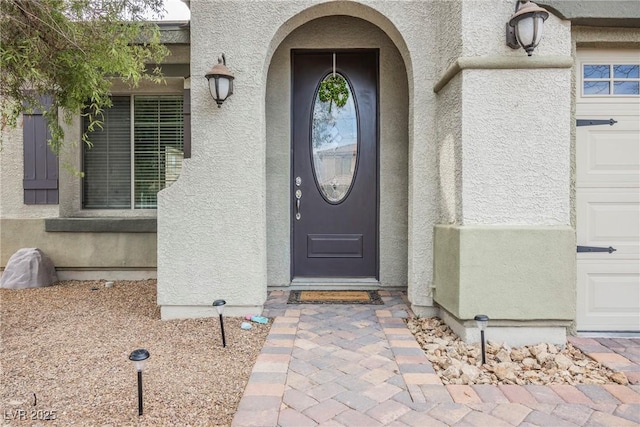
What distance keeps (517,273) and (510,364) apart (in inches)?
27.0

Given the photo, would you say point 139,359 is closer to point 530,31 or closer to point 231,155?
point 231,155

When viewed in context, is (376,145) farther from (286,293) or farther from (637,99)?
(637,99)

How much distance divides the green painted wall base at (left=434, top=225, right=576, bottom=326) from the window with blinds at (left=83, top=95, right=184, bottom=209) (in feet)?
13.4

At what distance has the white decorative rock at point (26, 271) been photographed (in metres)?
4.66

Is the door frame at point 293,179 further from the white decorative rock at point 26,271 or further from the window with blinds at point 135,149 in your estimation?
the white decorative rock at point 26,271

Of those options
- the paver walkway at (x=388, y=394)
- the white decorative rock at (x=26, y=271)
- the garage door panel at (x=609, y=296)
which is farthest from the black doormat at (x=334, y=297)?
the white decorative rock at (x=26, y=271)

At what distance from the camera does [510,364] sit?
2582mm

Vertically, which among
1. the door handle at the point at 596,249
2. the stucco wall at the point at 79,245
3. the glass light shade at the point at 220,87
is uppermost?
the glass light shade at the point at 220,87

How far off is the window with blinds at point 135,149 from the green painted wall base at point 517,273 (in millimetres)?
4093

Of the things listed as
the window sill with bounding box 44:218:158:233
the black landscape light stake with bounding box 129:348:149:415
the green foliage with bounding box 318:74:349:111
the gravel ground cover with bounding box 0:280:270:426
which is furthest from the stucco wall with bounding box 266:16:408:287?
the black landscape light stake with bounding box 129:348:149:415

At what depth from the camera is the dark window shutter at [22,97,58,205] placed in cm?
498

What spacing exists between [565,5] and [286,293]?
367 cm

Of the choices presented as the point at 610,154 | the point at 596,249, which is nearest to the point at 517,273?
the point at 596,249

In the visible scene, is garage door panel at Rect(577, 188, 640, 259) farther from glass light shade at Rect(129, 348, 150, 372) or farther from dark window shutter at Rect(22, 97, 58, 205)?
dark window shutter at Rect(22, 97, 58, 205)
